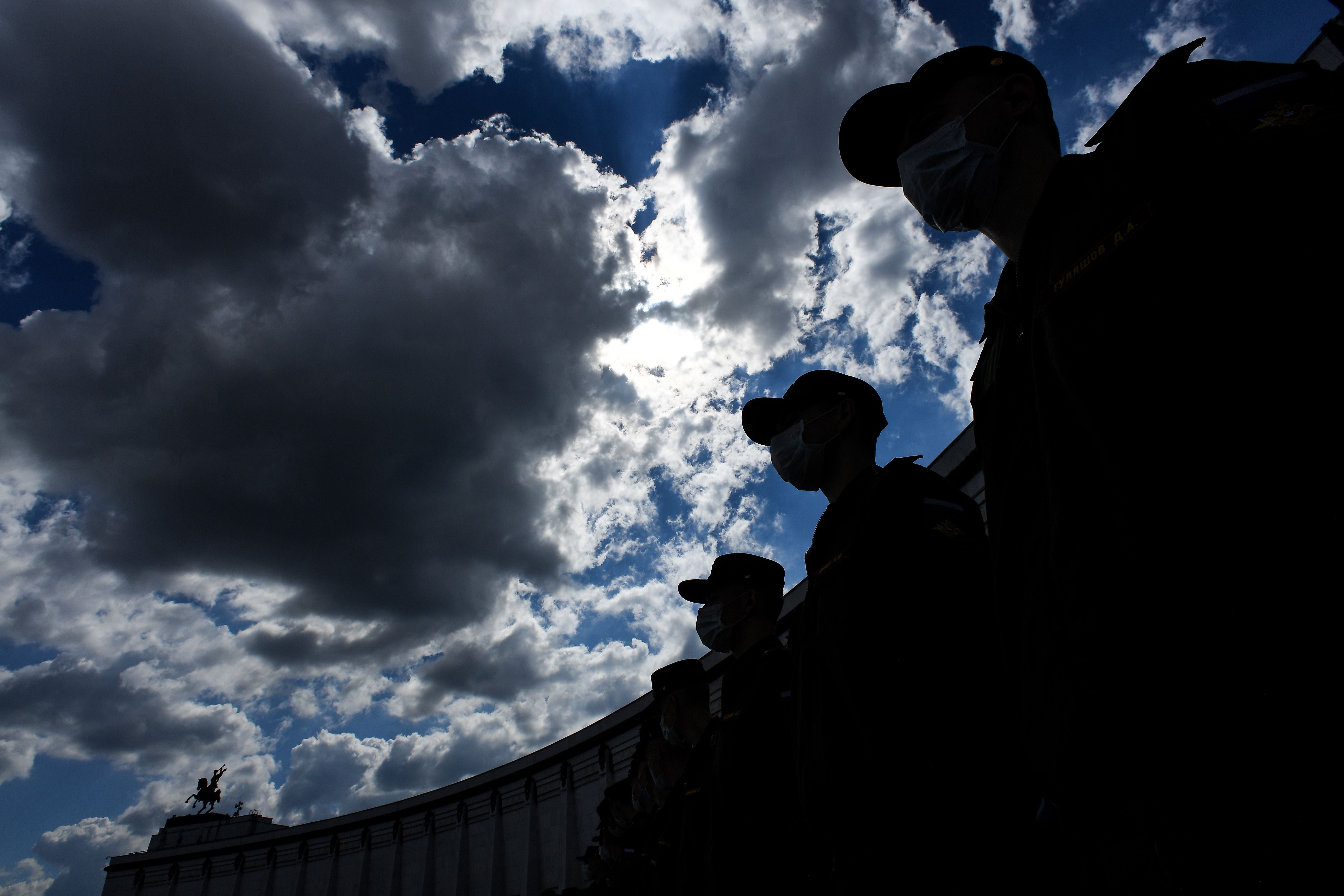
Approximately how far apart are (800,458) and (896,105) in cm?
189

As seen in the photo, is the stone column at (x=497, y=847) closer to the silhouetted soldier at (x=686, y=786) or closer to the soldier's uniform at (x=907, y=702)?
the silhouetted soldier at (x=686, y=786)

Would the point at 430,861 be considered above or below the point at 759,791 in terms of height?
above

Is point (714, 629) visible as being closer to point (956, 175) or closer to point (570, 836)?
point (956, 175)

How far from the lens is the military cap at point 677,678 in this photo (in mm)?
6855

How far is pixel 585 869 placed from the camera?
73.8 ft

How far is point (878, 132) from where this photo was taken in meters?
2.55

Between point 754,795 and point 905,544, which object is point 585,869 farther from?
point 905,544

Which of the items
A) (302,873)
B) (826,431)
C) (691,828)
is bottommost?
(691,828)

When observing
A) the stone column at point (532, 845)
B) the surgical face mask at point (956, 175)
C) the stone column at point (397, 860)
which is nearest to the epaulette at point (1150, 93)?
the surgical face mask at point (956, 175)

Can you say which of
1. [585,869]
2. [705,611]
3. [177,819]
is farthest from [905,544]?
[177,819]

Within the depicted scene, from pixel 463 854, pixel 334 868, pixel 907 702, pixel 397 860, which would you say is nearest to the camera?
pixel 907 702

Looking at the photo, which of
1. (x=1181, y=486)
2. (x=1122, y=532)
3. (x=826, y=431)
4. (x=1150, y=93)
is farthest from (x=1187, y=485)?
(x=826, y=431)

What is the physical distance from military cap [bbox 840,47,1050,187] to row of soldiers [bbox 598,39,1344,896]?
0.01 meters

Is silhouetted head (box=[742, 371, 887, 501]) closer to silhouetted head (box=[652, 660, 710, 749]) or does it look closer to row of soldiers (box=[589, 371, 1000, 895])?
row of soldiers (box=[589, 371, 1000, 895])
